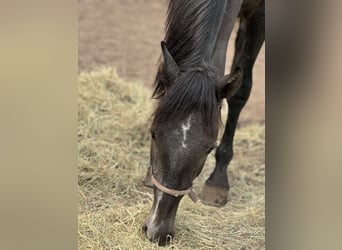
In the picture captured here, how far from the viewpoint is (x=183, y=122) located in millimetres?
2271

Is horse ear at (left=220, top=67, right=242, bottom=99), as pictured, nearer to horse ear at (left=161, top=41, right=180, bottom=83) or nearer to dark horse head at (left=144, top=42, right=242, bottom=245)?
dark horse head at (left=144, top=42, right=242, bottom=245)

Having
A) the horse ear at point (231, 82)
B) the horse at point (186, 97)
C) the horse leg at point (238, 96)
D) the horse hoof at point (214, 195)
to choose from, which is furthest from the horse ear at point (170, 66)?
the horse hoof at point (214, 195)

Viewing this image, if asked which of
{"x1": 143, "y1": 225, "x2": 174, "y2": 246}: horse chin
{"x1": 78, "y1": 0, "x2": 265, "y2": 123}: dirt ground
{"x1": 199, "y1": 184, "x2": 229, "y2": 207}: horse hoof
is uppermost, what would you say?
{"x1": 78, "y1": 0, "x2": 265, "y2": 123}: dirt ground

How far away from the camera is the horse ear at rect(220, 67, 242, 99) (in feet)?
7.89

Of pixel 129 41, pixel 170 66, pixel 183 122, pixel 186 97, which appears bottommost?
pixel 129 41

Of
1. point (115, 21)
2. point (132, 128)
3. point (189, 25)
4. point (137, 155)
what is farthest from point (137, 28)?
point (189, 25)

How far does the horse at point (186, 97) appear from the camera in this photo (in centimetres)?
227

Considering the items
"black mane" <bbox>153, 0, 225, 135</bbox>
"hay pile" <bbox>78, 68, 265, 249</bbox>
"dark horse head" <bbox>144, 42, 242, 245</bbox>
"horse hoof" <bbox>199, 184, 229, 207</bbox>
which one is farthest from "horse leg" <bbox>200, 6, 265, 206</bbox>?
"dark horse head" <bbox>144, 42, 242, 245</bbox>

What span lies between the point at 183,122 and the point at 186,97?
12cm

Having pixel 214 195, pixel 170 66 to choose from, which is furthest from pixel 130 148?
pixel 170 66

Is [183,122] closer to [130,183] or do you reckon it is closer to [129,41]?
[130,183]

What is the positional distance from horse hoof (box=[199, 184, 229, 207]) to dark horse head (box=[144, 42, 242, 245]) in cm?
111
